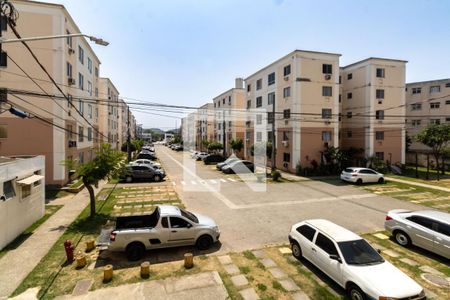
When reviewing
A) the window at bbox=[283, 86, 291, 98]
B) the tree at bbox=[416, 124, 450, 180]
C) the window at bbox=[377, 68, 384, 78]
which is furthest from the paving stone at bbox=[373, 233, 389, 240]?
the window at bbox=[377, 68, 384, 78]

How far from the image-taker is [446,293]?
25.1 ft

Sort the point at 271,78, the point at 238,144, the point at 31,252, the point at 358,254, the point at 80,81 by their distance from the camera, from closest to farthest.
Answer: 1. the point at 358,254
2. the point at 31,252
3. the point at 80,81
4. the point at 271,78
5. the point at 238,144

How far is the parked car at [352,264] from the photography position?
6738mm

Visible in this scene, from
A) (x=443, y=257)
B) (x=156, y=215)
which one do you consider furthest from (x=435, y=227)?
(x=156, y=215)

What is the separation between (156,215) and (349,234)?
706 cm

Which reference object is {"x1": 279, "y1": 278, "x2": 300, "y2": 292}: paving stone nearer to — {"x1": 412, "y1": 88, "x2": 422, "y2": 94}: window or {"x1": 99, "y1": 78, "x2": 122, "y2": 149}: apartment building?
{"x1": 99, "y1": 78, "x2": 122, "y2": 149}: apartment building

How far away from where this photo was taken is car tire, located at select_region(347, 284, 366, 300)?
22.6 feet

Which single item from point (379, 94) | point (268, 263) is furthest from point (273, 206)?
point (379, 94)

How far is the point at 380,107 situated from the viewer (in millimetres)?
32406

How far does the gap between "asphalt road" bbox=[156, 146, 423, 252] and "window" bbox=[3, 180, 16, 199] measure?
8.66m

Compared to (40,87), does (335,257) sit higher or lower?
lower

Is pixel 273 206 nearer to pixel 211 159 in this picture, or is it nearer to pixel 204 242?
pixel 204 242

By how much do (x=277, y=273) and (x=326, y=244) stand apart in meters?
1.83

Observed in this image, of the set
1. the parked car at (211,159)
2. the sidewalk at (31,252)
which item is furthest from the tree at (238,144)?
the sidewalk at (31,252)
